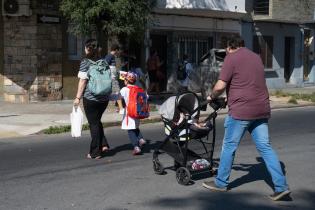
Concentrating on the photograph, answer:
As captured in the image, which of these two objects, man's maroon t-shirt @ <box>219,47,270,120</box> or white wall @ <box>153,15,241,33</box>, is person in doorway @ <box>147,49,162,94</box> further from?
man's maroon t-shirt @ <box>219,47,270,120</box>

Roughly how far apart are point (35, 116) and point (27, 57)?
149 inches

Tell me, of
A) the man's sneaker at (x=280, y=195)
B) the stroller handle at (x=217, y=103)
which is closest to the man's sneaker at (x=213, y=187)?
the man's sneaker at (x=280, y=195)

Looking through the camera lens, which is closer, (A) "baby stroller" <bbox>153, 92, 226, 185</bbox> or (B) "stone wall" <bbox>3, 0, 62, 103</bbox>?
(A) "baby stroller" <bbox>153, 92, 226, 185</bbox>

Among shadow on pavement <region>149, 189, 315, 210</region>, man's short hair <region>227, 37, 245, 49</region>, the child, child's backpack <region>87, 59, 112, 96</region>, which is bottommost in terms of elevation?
shadow on pavement <region>149, 189, 315, 210</region>

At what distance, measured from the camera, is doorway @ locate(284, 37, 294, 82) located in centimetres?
2945

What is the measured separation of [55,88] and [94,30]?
3.63 meters

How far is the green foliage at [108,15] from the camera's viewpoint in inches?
593

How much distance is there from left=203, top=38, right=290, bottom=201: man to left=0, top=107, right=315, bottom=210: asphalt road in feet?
1.37

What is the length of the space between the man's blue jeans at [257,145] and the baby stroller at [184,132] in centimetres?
56

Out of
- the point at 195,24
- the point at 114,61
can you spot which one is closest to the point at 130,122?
the point at 114,61

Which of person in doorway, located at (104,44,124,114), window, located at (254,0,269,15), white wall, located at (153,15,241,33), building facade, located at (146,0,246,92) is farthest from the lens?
window, located at (254,0,269,15)

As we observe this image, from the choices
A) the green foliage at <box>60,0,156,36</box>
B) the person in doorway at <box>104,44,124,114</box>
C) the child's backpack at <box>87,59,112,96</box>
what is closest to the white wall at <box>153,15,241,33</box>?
the green foliage at <box>60,0,156,36</box>

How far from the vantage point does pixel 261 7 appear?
26562 mm

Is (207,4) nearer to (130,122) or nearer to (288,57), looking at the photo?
(288,57)
